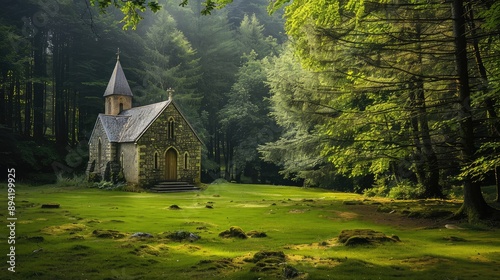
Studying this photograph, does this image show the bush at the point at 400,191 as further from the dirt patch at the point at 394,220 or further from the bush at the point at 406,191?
the dirt patch at the point at 394,220

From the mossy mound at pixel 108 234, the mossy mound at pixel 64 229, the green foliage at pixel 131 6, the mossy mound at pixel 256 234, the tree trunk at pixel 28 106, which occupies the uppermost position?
the tree trunk at pixel 28 106

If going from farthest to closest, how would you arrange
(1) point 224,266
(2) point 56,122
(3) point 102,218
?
(2) point 56,122, (3) point 102,218, (1) point 224,266

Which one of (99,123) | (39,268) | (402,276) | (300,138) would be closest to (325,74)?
(300,138)

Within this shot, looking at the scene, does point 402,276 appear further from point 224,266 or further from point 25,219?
point 25,219

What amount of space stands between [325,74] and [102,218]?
1093 cm

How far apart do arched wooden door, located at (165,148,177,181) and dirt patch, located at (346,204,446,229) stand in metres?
18.3

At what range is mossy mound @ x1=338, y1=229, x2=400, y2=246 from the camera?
30.4 feet

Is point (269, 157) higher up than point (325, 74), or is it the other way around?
point (325, 74)

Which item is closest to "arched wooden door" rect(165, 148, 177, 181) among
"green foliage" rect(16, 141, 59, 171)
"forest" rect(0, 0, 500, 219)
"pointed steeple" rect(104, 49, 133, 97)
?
"forest" rect(0, 0, 500, 219)

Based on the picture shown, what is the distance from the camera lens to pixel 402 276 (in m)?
6.71

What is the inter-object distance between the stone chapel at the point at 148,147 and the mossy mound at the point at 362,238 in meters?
22.7

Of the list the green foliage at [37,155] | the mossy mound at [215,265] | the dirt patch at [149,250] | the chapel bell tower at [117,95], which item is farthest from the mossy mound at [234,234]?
the green foliage at [37,155]

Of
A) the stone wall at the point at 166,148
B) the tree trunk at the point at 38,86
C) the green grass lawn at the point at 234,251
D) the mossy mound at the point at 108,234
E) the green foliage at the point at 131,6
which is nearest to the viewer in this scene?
the green grass lawn at the point at 234,251

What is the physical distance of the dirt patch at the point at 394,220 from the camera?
12.5 m
